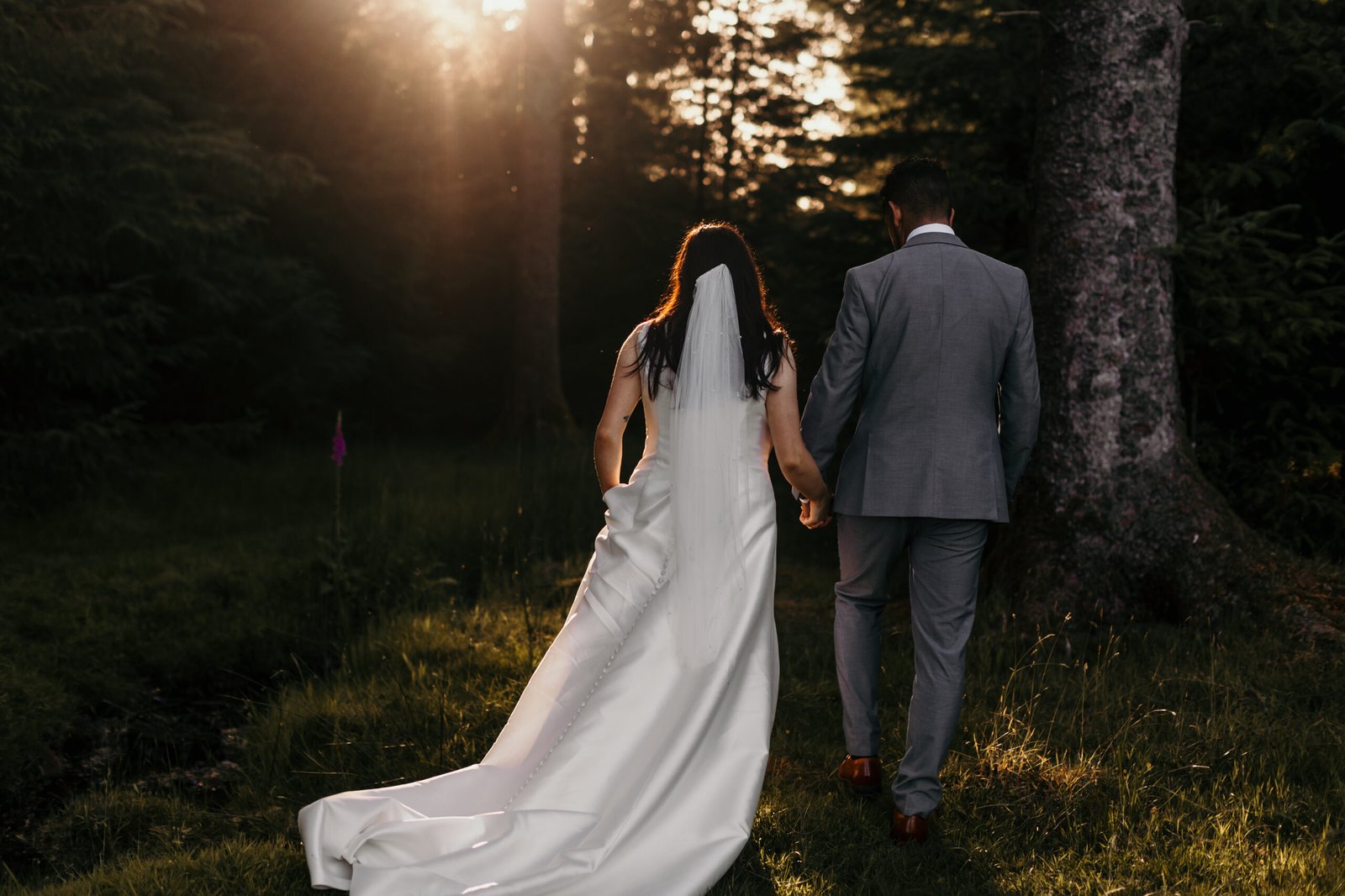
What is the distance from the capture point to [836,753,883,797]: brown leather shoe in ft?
13.9

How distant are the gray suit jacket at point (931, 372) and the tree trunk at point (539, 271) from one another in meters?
11.0

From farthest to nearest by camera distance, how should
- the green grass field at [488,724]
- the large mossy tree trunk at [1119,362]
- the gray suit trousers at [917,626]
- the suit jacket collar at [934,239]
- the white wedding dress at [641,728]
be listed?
the large mossy tree trunk at [1119,362]
the suit jacket collar at [934,239]
the gray suit trousers at [917,626]
the green grass field at [488,724]
the white wedding dress at [641,728]

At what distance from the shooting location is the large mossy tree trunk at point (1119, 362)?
5773 millimetres

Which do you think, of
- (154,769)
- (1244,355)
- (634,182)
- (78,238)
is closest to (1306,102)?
(1244,355)

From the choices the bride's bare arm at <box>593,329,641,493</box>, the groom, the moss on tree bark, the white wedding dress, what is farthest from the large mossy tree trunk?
the bride's bare arm at <box>593,329,641,493</box>

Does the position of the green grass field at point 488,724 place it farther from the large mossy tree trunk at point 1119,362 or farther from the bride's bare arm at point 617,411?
the bride's bare arm at point 617,411

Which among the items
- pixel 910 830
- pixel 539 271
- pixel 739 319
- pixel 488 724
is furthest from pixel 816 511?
pixel 539 271

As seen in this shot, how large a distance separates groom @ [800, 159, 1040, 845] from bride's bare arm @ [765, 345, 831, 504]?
150mm

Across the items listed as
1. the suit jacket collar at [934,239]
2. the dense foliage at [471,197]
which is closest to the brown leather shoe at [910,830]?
the suit jacket collar at [934,239]

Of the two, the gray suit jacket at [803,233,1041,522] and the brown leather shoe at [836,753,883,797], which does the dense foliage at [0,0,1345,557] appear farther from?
the brown leather shoe at [836,753,883,797]

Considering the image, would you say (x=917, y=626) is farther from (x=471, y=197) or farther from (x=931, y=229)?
(x=471, y=197)

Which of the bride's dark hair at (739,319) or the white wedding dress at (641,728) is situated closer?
the white wedding dress at (641,728)

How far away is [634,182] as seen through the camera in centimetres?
2238

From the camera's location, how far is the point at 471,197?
22.3 meters
